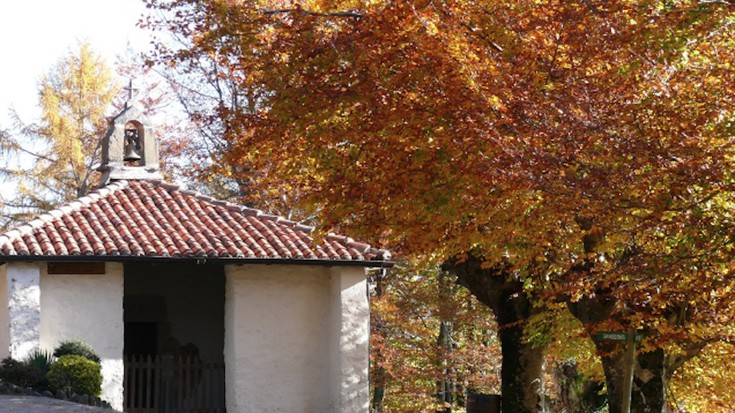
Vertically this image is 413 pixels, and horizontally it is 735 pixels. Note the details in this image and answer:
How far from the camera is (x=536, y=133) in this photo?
42.5 ft

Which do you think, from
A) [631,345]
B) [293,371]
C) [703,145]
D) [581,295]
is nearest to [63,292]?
[293,371]

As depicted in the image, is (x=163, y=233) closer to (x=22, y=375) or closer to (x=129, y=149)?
(x=129, y=149)

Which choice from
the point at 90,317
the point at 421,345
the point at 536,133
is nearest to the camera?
the point at 536,133

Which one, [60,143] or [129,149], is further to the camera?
[60,143]

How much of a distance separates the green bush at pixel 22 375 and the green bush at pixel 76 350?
77cm

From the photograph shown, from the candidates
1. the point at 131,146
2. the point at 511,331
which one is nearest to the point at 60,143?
Answer: the point at 131,146

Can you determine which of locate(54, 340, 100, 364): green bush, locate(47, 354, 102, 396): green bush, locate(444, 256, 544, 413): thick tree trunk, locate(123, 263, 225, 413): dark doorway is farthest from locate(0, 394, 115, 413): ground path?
locate(444, 256, 544, 413): thick tree trunk

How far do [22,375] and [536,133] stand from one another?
956 cm

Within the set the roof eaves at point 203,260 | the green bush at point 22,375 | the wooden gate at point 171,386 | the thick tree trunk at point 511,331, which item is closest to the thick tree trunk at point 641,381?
the thick tree trunk at point 511,331

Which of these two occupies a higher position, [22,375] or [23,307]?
[23,307]

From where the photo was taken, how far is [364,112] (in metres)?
14.9

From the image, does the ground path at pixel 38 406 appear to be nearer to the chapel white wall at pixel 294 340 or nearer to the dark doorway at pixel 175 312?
the chapel white wall at pixel 294 340

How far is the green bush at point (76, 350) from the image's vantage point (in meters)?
19.0

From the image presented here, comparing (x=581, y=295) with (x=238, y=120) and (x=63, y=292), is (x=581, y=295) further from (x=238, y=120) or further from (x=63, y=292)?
(x=63, y=292)
